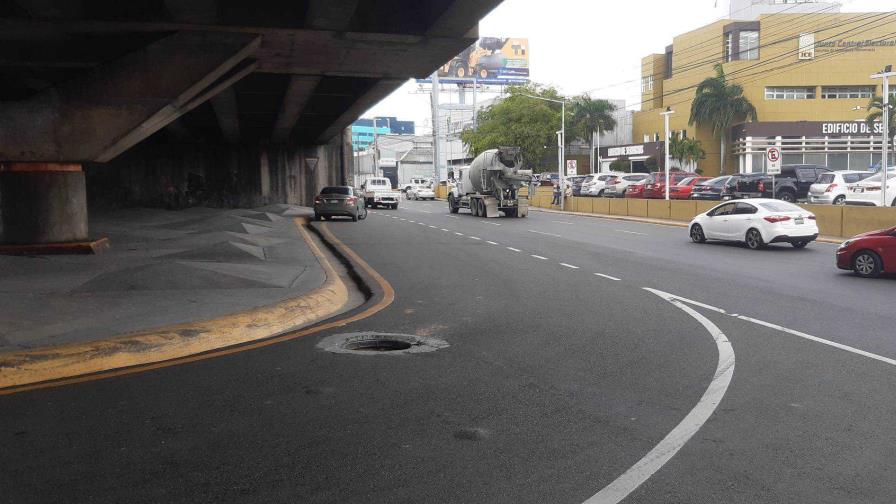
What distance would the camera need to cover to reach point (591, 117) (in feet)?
290

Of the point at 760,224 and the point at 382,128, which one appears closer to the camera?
the point at 760,224

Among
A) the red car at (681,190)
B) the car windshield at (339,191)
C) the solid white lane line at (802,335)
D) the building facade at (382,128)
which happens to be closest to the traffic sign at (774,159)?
the red car at (681,190)

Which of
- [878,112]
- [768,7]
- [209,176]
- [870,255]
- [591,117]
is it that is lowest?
[870,255]

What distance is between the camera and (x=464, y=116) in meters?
128

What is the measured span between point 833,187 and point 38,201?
99.7ft

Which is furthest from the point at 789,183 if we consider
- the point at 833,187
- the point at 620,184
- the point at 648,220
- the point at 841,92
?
the point at 841,92

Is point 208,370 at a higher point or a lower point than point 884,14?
lower

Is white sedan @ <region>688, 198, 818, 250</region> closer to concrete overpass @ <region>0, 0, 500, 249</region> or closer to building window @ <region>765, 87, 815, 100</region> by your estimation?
concrete overpass @ <region>0, 0, 500, 249</region>

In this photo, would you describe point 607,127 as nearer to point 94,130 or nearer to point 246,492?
point 94,130

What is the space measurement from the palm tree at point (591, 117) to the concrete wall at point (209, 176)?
145 ft

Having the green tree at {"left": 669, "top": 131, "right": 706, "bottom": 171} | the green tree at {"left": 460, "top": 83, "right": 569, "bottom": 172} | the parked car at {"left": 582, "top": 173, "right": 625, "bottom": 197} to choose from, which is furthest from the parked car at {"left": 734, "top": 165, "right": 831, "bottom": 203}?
the green tree at {"left": 460, "top": 83, "right": 569, "bottom": 172}

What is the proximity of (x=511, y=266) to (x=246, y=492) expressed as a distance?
1317 centimetres

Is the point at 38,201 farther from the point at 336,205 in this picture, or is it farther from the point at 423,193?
the point at 423,193

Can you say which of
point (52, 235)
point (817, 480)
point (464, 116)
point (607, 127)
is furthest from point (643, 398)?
point (464, 116)
